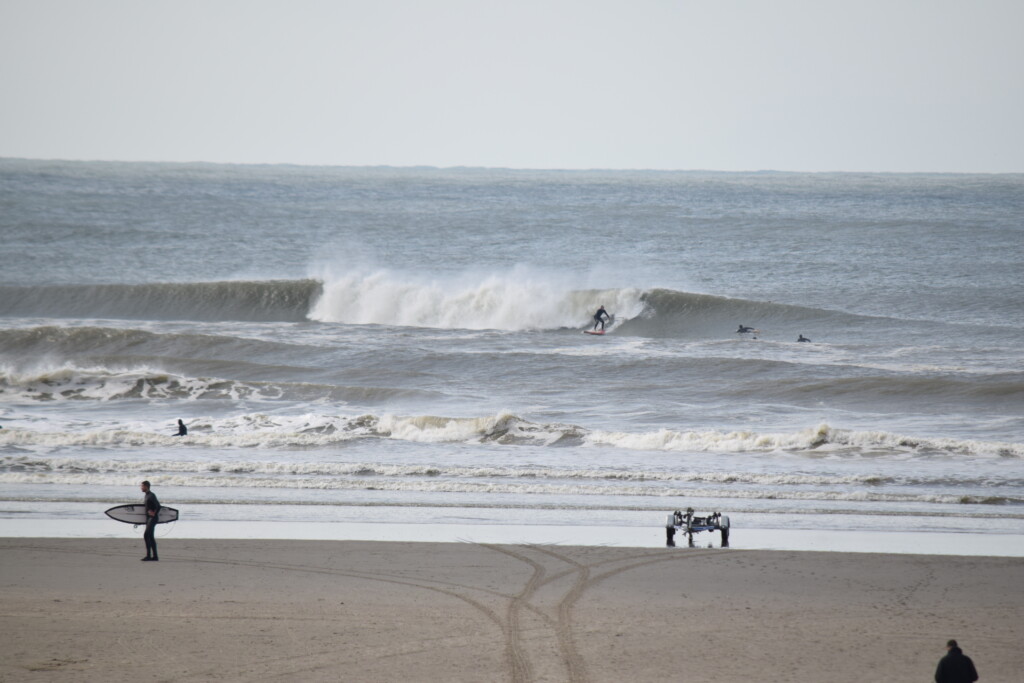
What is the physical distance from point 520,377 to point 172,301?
18.4 meters

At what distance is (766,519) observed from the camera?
13.3m

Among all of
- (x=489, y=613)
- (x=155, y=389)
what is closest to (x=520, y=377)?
(x=155, y=389)

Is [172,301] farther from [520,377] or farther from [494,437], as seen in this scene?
[494,437]

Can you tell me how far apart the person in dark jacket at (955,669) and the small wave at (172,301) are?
103 feet

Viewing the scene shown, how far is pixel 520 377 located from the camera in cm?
2502

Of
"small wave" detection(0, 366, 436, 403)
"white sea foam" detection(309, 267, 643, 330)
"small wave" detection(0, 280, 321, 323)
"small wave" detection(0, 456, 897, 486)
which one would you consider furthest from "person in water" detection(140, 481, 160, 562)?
"small wave" detection(0, 280, 321, 323)

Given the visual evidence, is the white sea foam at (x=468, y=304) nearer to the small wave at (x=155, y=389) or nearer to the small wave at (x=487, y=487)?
the small wave at (x=155, y=389)

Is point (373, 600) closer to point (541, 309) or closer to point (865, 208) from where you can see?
point (541, 309)

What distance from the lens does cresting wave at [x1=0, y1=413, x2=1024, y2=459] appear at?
17.3m

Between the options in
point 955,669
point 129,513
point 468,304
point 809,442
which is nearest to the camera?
point 955,669

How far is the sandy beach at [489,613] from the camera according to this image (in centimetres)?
820

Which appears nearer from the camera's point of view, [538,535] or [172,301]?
[538,535]

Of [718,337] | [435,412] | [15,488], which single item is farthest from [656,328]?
[15,488]

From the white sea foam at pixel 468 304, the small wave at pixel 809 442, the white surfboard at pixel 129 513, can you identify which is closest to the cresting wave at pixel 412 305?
the white sea foam at pixel 468 304
